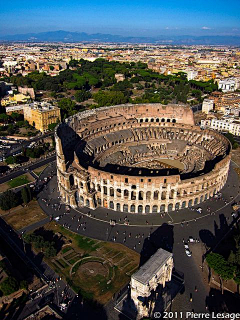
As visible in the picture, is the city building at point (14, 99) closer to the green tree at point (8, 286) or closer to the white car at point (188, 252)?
the green tree at point (8, 286)

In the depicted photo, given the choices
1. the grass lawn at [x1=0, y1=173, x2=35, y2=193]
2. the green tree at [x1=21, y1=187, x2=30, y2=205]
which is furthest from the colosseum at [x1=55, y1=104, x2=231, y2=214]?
the grass lawn at [x1=0, y1=173, x2=35, y2=193]

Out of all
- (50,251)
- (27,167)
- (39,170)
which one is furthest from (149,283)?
(27,167)

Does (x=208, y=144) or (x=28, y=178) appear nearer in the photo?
(x=28, y=178)

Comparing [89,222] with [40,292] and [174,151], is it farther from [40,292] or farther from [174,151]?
[174,151]

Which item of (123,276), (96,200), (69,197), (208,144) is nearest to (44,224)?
(69,197)

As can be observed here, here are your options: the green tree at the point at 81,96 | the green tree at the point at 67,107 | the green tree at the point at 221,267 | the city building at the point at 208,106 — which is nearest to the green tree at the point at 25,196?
the green tree at the point at 221,267

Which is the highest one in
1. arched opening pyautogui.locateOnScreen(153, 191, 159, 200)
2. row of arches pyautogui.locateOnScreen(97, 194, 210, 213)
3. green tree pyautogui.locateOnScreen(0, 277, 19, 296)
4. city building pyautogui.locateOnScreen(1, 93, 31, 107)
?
city building pyautogui.locateOnScreen(1, 93, 31, 107)

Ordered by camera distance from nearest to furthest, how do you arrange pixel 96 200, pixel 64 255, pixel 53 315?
pixel 53 315 < pixel 64 255 < pixel 96 200

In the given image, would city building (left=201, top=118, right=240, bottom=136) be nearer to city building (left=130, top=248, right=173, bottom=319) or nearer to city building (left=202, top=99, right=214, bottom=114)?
city building (left=202, top=99, right=214, bottom=114)
